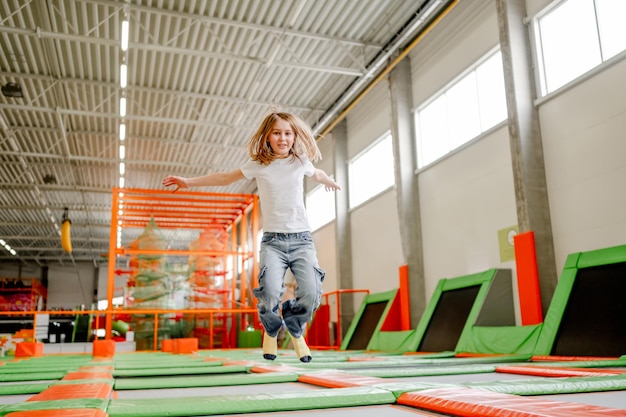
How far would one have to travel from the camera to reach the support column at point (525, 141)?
6.30m

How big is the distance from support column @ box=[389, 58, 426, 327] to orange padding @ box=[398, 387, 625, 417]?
719 centimetres

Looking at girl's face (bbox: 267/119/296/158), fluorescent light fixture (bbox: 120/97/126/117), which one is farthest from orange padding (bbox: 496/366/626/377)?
fluorescent light fixture (bbox: 120/97/126/117)

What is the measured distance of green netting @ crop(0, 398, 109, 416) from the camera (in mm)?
1837

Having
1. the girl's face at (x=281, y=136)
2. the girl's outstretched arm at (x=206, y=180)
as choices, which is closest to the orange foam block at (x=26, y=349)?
the girl's outstretched arm at (x=206, y=180)

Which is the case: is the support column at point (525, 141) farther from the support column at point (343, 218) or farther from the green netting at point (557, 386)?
the support column at point (343, 218)

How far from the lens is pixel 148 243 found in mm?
10719

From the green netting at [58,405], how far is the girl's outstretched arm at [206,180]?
117 centimetres

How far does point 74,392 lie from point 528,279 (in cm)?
528

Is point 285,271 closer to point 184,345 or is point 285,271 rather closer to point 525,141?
point 525,141

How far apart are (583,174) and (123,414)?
563 cm

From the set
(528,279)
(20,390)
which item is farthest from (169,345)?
(20,390)

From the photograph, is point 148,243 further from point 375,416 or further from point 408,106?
point 375,416

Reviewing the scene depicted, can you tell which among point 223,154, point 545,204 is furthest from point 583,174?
point 223,154

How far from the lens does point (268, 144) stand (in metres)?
2.85
